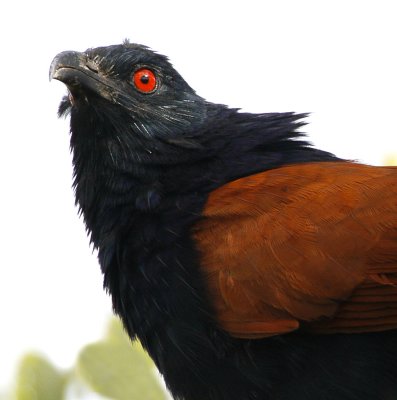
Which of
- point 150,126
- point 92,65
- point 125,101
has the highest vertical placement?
point 92,65

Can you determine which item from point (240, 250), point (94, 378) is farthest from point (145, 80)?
point (94, 378)

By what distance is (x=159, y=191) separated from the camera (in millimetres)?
4582

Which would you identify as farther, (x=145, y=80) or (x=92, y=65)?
(x=145, y=80)

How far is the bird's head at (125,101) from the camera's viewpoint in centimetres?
486

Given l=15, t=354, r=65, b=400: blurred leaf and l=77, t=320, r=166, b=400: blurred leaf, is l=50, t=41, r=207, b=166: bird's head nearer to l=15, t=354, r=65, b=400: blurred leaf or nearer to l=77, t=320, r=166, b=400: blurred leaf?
l=77, t=320, r=166, b=400: blurred leaf

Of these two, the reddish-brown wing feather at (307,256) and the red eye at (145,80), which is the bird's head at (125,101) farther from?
the reddish-brown wing feather at (307,256)

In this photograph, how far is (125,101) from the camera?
497cm

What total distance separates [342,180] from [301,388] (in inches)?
35.4

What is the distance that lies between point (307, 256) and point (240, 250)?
283 millimetres

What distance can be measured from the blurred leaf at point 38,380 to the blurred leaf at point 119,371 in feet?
0.41

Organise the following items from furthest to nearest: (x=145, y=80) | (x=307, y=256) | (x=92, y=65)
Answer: (x=145, y=80) < (x=92, y=65) < (x=307, y=256)

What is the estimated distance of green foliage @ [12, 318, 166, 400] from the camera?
4.07 m

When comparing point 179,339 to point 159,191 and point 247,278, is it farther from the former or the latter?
point 159,191

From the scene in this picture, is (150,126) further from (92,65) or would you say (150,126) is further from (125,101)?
(92,65)
